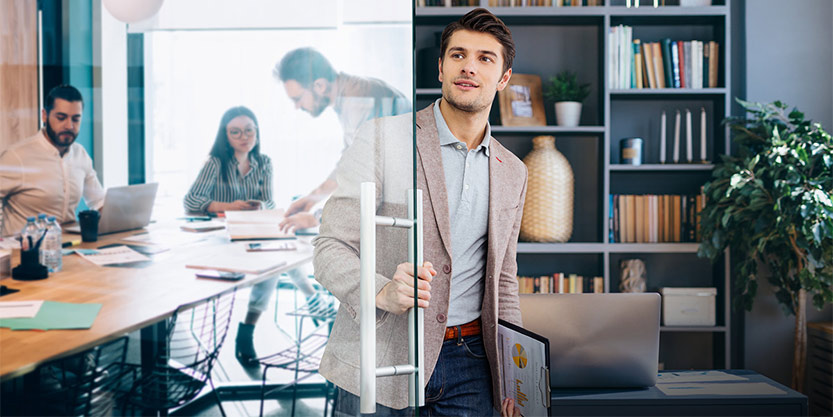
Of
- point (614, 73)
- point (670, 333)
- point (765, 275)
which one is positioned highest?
point (614, 73)

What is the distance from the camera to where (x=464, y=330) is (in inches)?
70.6

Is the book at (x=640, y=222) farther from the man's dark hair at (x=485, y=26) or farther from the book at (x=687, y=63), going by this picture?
the man's dark hair at (x=485, y=26)

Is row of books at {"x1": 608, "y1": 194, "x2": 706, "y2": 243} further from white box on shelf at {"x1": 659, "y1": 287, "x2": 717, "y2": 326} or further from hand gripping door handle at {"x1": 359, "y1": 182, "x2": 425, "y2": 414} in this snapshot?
hand gripping door handle at {"x1": 359, "y1": 182, "x2": 425, "y2": 414}

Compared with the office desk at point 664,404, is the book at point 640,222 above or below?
above

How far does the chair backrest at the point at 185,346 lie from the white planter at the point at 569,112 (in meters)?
2.68

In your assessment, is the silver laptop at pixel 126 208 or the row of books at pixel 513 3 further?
the row of books at pixel 513 3

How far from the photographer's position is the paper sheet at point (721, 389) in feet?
6.08

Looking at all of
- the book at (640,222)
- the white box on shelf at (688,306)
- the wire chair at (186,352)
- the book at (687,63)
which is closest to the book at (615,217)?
the book at (640,222)

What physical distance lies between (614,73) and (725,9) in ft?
2.25

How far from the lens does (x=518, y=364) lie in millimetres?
1578

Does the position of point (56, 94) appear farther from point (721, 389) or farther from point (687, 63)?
point (687, 63)

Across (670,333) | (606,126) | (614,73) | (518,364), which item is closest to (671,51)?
(614,73)

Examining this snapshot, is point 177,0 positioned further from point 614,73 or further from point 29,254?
point 614,73

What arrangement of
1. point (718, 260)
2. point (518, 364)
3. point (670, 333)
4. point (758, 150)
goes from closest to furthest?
point (518, 364), point (758, 150), point (718, 260), point (670, 333)
